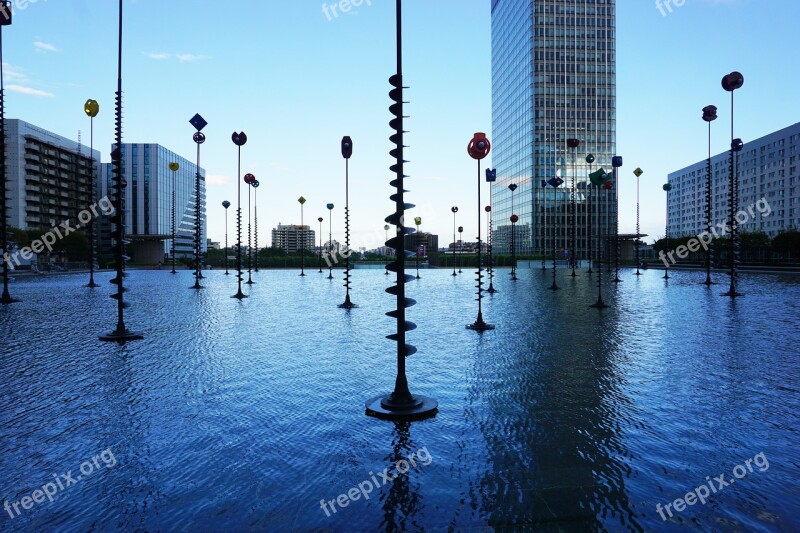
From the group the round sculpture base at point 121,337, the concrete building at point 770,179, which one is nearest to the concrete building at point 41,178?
the round sculpture base at point 121,337

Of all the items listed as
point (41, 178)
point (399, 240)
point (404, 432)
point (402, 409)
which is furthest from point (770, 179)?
point (41, 178)

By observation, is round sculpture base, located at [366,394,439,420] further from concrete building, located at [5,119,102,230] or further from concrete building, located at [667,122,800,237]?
concrete building, located at [667,122,800,237]

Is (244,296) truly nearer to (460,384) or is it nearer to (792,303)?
(460,384)

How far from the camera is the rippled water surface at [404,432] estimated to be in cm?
453

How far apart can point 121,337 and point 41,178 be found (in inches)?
5338

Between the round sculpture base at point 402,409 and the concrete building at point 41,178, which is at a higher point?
the concrete building at point 41,178

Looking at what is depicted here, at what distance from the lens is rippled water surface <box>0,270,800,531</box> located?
4.53 metres

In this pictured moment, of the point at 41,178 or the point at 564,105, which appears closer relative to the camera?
the point at 41,178

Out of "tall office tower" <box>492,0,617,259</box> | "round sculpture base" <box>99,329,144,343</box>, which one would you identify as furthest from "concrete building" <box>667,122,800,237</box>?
"round sculpture base" <box>99,329,144,343</box>

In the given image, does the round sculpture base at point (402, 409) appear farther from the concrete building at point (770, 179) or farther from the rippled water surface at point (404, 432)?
the concrete building at point (770, 179)

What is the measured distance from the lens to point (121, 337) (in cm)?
1394

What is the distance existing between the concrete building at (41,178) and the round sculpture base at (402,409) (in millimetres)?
123291

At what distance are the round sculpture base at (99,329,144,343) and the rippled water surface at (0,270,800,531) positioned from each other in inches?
11.4

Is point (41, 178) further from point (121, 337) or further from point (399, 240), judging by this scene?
point (399, 240)
